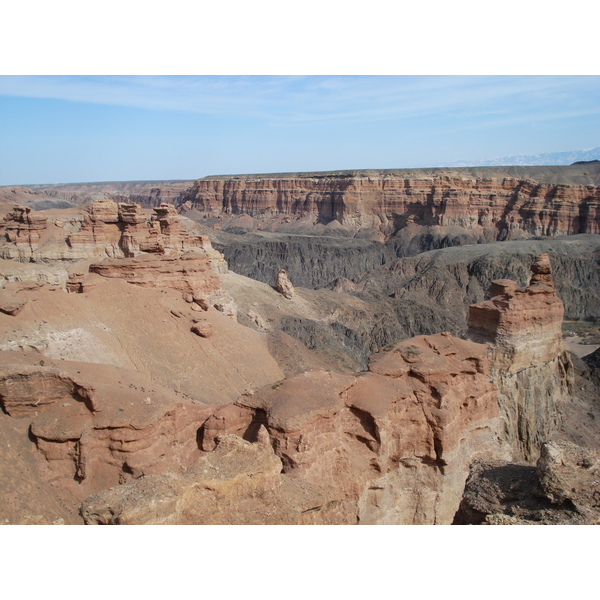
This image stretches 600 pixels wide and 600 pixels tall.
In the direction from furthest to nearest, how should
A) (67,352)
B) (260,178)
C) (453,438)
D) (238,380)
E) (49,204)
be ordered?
(260,178) < (49,204) < (238,380) < (67,352) < (453,438)

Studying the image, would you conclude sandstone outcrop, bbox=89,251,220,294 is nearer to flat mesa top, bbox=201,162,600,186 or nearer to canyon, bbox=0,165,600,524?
canyon, bbox=0,165,600,524

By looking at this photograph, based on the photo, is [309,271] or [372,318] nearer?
[372,318]

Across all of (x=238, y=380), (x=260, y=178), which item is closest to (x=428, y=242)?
(x=260, y=178)

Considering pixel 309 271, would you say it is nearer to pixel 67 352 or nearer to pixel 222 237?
pixel 222 237

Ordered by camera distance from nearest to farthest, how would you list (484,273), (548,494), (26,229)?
(548,494)
(26,229)
(484,273)

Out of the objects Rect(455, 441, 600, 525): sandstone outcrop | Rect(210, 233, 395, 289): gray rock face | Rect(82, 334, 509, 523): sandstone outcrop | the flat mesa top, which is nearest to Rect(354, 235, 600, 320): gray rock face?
Rect(210, 233, 395, 289): gray rock face

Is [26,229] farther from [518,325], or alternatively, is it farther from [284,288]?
[518,325]

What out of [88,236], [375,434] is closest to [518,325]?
[375,434]
